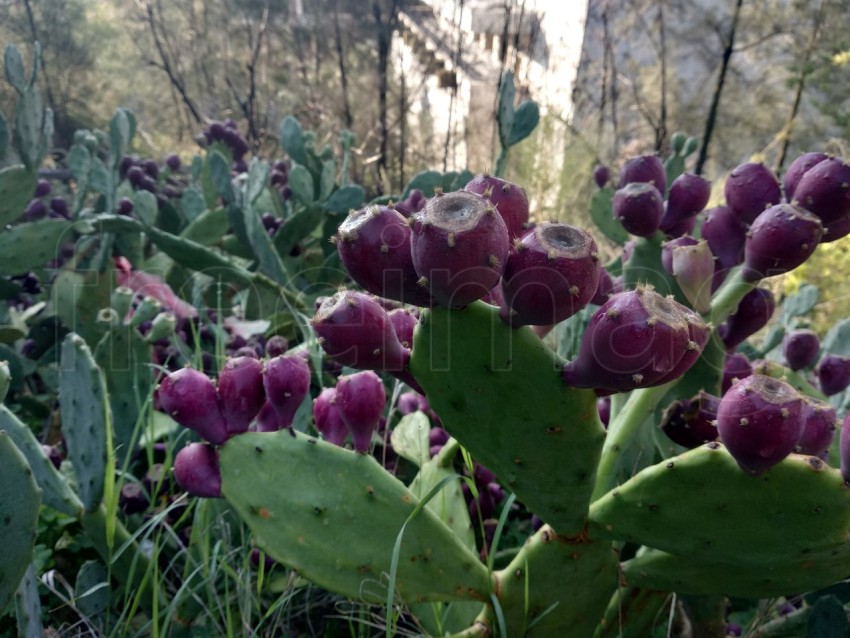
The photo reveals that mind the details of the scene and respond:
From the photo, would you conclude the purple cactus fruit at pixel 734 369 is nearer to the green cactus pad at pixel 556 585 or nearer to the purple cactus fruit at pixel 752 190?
the purple cactus fruit at pixel 752 190

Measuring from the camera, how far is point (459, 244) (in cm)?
60

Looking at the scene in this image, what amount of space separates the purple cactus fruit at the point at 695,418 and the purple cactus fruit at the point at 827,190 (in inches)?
11.3

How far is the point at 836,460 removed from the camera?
1106mm

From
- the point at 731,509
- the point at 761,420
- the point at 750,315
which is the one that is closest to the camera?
the point at 761,420

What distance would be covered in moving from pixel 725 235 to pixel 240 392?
2.53 ft

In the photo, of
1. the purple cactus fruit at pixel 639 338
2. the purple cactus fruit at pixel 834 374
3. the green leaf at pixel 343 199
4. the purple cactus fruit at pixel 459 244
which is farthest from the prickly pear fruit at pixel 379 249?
the green leaf at pixel 343 199

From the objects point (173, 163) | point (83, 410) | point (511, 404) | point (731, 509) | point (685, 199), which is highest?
point (685, 199)

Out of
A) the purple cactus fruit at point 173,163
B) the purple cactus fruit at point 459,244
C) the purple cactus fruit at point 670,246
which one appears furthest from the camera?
the purple cactus fruit at point 173,163

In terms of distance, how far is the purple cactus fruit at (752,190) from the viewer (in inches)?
40.5

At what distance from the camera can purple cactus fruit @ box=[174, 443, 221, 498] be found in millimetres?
968

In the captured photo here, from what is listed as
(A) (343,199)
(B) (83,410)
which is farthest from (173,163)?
(B) (83,410)

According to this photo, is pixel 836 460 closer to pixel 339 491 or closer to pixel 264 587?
pixel 339 491

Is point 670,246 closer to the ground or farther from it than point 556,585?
farther from it

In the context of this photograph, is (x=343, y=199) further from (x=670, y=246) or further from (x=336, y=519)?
(x=336, y=519)
